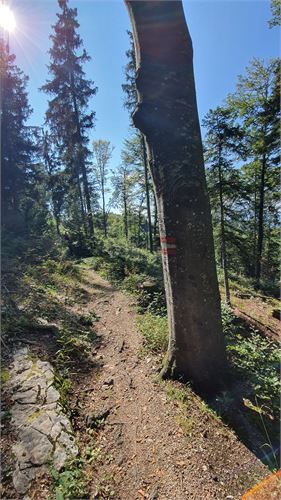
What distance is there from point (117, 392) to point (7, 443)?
145cm

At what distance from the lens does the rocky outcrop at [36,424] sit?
235 cm

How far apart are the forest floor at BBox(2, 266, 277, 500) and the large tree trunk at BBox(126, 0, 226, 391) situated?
0.54 m

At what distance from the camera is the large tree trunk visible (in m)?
2.99

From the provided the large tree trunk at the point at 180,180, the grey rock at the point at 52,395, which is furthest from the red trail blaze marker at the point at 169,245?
the grey rock at the point at 52,395

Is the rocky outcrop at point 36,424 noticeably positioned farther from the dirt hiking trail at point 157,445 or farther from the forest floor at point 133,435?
the dirt hiking trail at point 157,445

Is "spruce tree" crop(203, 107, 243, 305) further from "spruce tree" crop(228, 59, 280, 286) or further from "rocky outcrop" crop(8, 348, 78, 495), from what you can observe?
"rocky outcrop" crop(8, 348, 78, 495)

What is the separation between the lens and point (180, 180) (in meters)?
3.10

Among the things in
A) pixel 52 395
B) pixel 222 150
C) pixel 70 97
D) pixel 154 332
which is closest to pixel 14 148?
pixel 70 97

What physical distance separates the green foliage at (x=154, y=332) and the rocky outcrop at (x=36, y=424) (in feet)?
5.77

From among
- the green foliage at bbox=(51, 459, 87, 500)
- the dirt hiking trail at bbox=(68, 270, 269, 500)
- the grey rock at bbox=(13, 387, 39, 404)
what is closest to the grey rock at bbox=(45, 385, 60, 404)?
the grey rock at bbox=(13, 387, 39, 404)

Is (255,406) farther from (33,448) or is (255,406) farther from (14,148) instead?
(14,148)

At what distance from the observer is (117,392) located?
3.62m

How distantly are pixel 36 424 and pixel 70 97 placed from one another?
18.0 meters

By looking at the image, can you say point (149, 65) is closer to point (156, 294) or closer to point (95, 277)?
point (156, 294)
